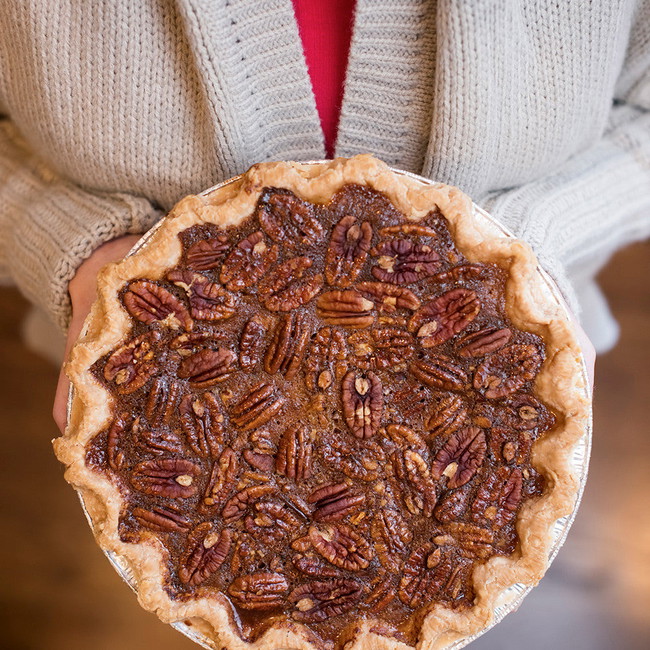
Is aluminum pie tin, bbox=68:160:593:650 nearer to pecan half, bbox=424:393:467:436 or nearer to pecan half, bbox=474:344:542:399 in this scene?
pecan half, bbox=474:344:542:399

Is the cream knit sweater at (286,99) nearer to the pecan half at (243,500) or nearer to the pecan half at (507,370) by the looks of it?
the pecan half at (507,370)

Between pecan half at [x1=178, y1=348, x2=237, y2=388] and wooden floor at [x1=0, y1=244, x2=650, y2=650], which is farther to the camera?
wooden floor at [x1=0, y1=244, x2=650, y2=650]

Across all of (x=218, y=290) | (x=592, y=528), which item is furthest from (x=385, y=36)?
(x=592, y=528)

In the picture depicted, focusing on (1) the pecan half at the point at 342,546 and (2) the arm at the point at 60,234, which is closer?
(1) the pecan half at the point at 342,546

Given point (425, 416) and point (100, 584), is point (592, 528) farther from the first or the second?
point (100, 584)

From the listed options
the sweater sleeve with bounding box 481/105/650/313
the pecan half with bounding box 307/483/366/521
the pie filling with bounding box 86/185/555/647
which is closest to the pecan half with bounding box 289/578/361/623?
the pie filling with bounding box 86/185/555/647

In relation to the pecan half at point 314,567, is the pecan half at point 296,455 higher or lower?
higher

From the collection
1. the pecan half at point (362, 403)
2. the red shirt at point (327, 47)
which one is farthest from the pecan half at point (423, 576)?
the red shirt at point (327, 47)
